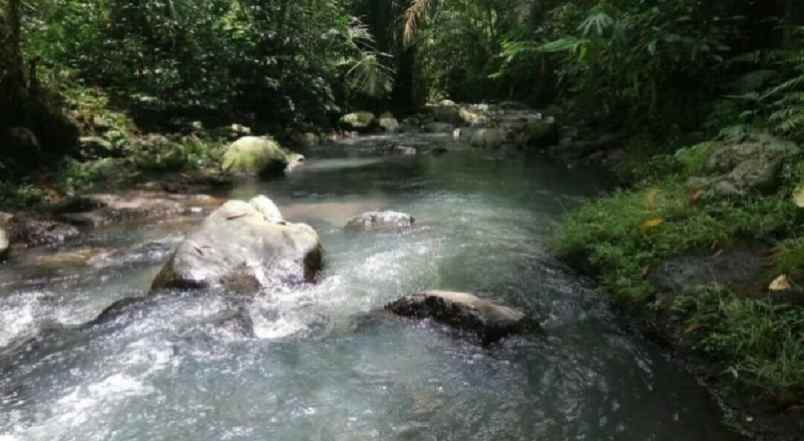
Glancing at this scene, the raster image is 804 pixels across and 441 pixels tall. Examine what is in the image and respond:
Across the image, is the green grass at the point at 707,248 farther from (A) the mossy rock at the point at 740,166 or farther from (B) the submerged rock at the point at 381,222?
(B) the submerged rock at the point at 381,222

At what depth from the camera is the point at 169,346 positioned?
5.09 metres

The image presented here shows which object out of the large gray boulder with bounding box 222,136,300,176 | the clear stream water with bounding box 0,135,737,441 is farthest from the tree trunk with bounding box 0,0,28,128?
the clear stream water with bounding box 0,135,737,441

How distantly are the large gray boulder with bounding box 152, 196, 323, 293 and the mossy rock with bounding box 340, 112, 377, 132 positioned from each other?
14638 mm

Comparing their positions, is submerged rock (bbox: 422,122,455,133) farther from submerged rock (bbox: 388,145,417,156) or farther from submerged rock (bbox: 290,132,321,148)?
submerged rock (bbox: 388,145,417,156)

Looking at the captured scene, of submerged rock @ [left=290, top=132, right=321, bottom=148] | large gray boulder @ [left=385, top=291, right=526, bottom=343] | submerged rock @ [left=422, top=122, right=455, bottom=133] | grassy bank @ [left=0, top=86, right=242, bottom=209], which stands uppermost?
grassy bank @ [left=0, top=86, right=242, bottom=209]

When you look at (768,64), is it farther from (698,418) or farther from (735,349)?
(698,418)

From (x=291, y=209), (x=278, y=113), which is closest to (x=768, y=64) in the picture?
(x=291, y=209)

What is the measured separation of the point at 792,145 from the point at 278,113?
1457 cm

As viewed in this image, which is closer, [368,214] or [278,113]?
[368,214]

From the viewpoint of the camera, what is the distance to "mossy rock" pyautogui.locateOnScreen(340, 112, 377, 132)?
21.7 metres

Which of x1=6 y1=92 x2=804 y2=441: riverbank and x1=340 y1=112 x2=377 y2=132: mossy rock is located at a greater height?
x1=6 y1=92 x2=804 y2=441: riverbank

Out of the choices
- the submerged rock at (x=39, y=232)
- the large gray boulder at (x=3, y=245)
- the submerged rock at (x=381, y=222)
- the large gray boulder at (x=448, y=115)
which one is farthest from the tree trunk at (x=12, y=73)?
the large gray boulder at (x=448, y=115)

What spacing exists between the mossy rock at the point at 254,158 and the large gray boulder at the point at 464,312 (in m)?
8.28

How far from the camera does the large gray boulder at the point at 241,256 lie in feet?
20.5
